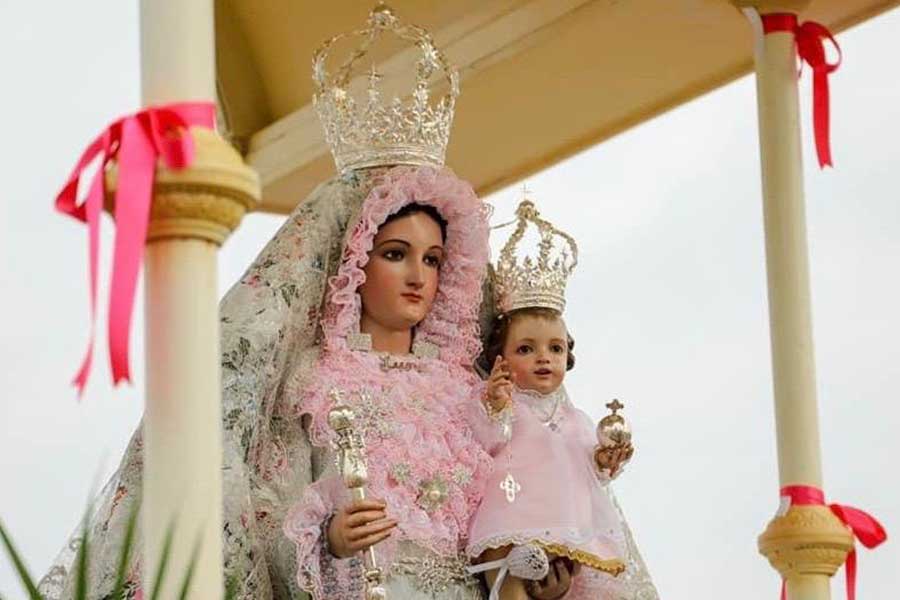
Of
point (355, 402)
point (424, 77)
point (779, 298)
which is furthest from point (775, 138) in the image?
point (355, 402)

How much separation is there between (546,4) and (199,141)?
2919 mm

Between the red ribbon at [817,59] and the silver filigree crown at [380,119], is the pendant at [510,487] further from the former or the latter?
the red ribbon at [817,59]

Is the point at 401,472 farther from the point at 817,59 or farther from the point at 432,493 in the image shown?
the point at 817,59

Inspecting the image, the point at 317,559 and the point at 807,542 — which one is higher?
the point at 807,542

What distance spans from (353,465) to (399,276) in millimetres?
781

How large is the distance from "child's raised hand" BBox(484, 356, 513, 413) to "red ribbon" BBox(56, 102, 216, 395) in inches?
67.5

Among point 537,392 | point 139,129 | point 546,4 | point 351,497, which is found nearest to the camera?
point 139,129

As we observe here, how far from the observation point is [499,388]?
7.21 m

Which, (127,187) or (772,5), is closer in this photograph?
(127,187)

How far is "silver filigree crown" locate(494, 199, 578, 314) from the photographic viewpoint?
25.0 feet

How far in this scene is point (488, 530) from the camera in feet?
23.6

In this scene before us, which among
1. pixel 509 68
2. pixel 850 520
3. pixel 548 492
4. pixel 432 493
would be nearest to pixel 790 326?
pixel 850 520

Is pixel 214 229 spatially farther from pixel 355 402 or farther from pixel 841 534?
pixel 841 534

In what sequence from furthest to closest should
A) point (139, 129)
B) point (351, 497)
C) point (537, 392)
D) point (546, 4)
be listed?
1. point (546, 4)
2. point (537, 392)
3. point (351, 497)
4. point (139, 129)
